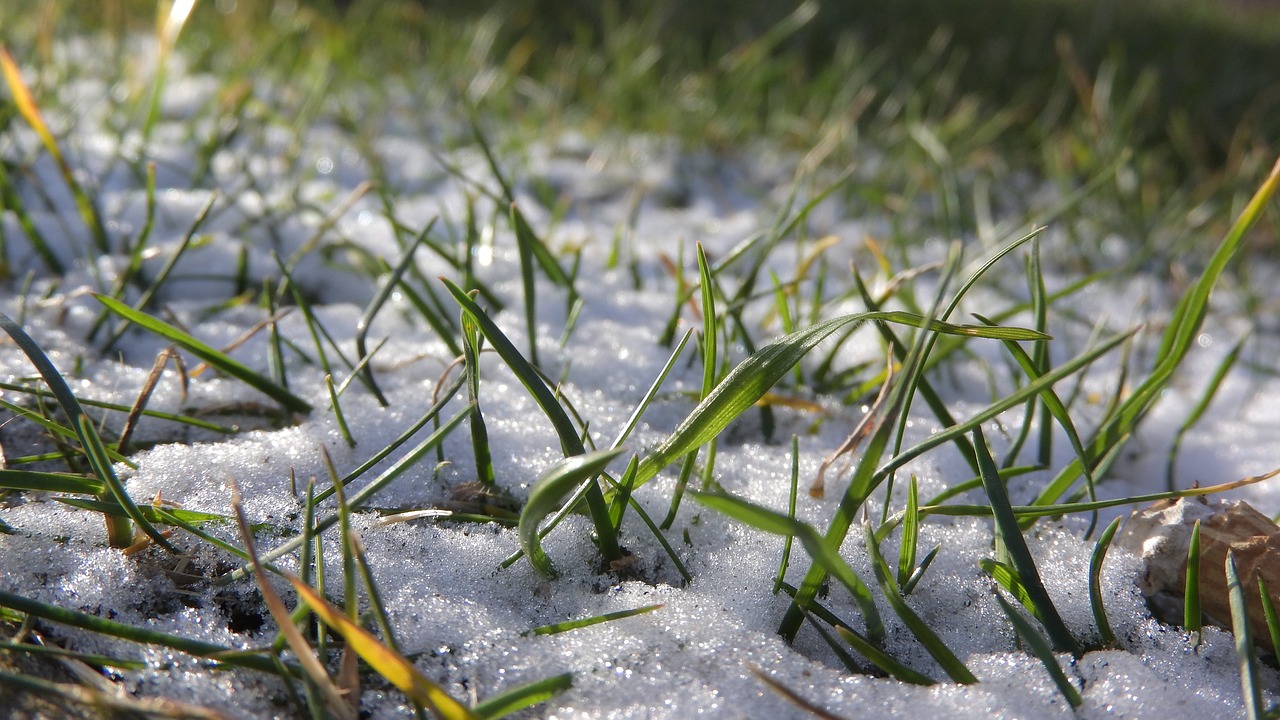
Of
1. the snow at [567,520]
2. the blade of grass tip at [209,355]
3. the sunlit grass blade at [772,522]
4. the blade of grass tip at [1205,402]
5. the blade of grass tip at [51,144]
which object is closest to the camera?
the sunlit grass blade at [772,522]

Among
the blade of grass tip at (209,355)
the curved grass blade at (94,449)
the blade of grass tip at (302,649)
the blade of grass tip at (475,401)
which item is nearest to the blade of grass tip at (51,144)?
the blade of grass tip at (209,355)

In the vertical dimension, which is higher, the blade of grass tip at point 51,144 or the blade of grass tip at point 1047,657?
the blade of grass tip at point 51,144

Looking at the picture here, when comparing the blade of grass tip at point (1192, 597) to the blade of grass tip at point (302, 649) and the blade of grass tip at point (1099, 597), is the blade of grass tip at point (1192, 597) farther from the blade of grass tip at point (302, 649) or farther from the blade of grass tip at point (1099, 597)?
the blade of grass tip at point (302, 649)

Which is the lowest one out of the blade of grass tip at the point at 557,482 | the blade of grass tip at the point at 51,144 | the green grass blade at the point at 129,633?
the green grass blade at the point at 129,633

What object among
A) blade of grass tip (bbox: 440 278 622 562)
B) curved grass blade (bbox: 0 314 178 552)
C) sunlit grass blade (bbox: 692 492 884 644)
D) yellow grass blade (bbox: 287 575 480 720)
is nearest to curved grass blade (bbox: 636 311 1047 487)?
blade of grass tip (bbox: 440 278 622 562)

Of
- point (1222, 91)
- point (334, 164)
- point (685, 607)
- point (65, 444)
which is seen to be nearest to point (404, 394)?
point (65, 444)

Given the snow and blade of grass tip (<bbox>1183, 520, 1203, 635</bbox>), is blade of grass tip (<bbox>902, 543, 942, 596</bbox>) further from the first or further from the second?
blade of grass tip (<bbox>1183, 520, 1203, 635</bbox>)

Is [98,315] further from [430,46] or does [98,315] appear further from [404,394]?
[430,46]
